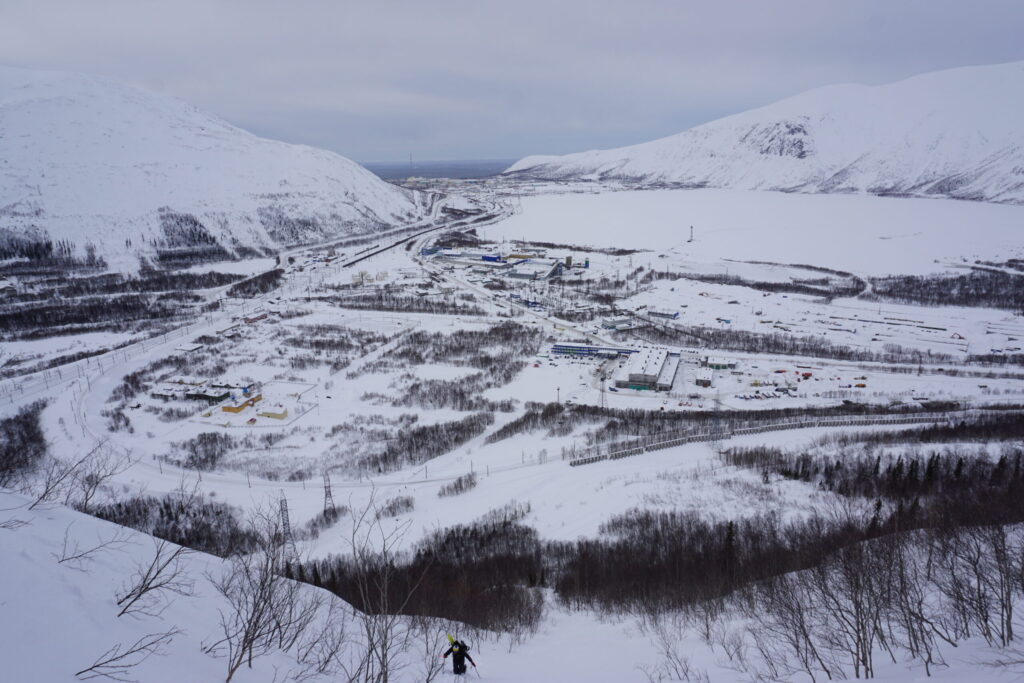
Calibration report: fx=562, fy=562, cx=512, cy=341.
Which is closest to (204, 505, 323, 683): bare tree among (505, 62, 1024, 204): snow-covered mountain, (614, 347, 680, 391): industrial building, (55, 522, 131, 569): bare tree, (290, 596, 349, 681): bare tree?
(290, 596, 349, 681): bare tree

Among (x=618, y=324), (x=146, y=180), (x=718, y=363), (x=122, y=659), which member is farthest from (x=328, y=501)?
(x=146, y=180)

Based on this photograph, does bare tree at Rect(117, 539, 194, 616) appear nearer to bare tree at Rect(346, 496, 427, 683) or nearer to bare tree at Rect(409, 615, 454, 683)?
bare tree at Rect(346, 496, 427, 683)

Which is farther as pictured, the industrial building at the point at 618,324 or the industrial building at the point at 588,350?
the industrial building at the point at 618,324

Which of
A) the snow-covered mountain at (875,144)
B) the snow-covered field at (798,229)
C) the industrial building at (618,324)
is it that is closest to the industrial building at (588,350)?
the industrial building at (618,324)

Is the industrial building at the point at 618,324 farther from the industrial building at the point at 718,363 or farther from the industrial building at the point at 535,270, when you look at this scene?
the industrial building at the point at 535,270

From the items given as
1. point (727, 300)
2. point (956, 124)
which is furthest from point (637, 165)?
point (727, 300)

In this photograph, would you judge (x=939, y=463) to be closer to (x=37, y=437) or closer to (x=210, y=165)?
(x=37, y=437)

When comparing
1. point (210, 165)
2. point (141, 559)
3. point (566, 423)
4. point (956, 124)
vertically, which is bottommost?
point (566, 423)
